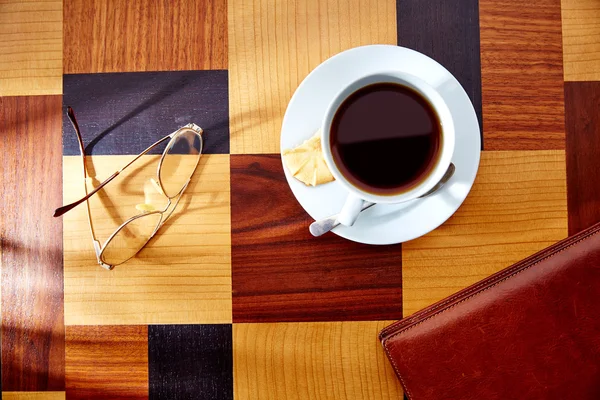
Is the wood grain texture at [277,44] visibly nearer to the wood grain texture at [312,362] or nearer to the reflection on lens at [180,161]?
the reflection on lens at [180,161]

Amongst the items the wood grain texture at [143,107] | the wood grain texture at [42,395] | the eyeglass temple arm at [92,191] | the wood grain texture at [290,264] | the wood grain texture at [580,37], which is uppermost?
the wood grain texture at [580,37]

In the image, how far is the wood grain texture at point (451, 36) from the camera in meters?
0.64

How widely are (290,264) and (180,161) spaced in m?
0.21

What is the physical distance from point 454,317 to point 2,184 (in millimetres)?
645

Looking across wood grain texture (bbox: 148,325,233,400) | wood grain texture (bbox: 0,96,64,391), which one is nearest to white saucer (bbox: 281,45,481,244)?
wood grain texture (bbox: 148,325,233,400)

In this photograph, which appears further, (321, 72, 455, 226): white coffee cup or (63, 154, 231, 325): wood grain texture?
(63, 154, 231, 325): wood grain texture

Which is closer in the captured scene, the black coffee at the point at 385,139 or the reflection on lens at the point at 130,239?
the black coffee at the point at 385,139

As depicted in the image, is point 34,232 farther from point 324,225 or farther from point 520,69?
point 520,69

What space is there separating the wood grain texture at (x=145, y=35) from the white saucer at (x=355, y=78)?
0.16 m

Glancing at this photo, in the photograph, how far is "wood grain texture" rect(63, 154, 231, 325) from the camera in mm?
651

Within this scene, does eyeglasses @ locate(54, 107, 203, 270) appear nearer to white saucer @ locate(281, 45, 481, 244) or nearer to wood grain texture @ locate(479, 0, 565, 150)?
white saucer @ locate(281, 45, 481, 244)

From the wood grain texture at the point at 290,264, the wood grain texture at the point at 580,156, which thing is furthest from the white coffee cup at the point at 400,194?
the wood grain texture at the point at 580,156

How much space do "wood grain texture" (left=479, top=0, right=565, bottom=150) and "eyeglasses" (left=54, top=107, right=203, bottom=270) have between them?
1.32ft

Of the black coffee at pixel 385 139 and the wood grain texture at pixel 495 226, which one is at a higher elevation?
the black coffee at pixel 385 139
